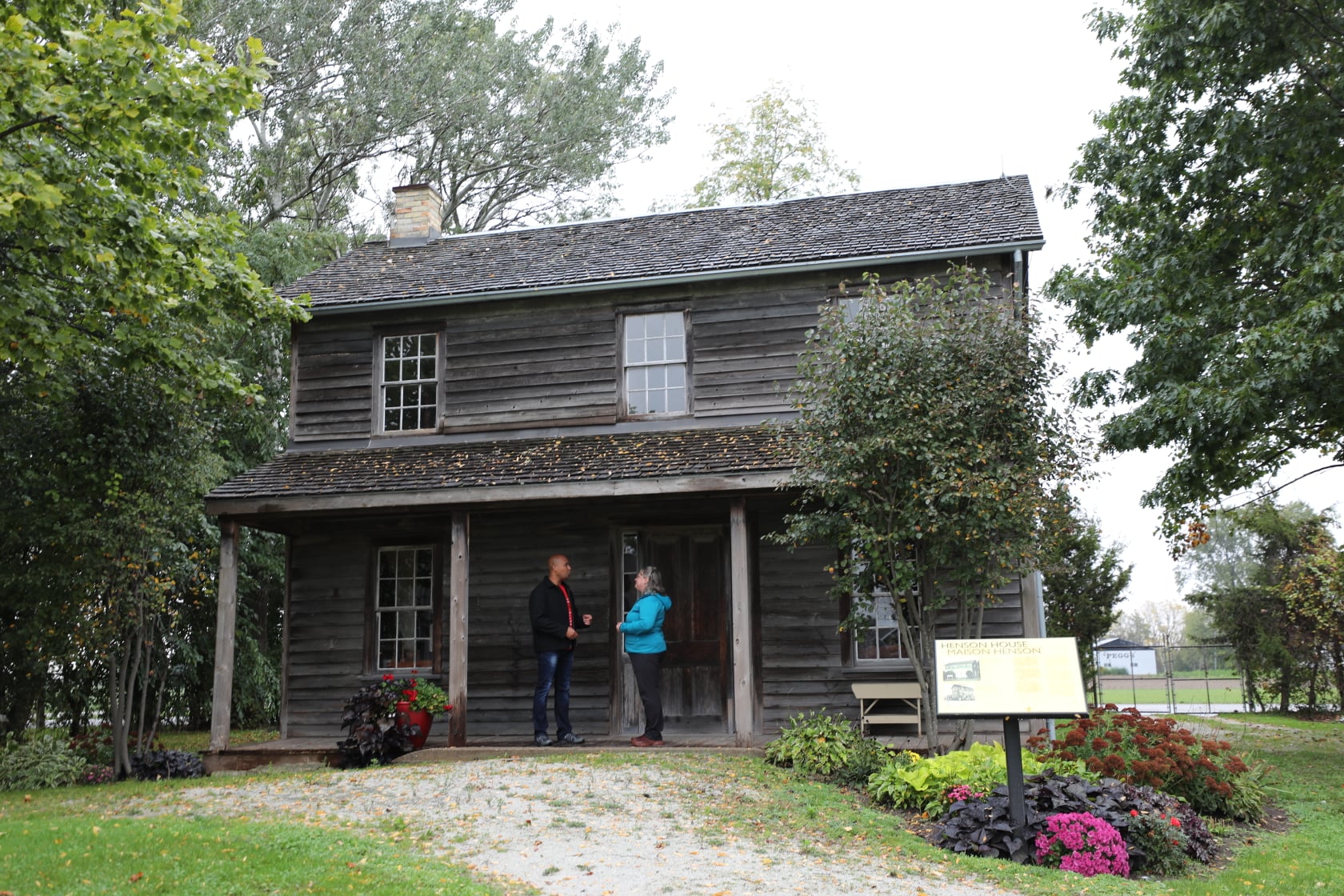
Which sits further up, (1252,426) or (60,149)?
(60,149)

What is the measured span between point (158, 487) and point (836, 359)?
774 centimetres

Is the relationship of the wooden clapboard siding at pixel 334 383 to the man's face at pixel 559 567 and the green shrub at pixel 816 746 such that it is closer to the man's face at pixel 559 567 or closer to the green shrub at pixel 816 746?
the man's face at pixel 559 567

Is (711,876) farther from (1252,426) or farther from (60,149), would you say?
(1252,426)

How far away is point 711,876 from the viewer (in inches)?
269

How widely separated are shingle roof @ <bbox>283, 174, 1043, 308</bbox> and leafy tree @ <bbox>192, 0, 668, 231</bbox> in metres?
9.47

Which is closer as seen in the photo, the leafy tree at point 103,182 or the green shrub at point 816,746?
the leafy tree at point 103,182

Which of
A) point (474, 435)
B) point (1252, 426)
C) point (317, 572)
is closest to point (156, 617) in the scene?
point (317, 572)

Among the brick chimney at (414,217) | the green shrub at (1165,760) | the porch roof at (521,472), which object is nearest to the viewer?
the green shrub at (1165,760)

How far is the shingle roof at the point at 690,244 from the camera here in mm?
14406

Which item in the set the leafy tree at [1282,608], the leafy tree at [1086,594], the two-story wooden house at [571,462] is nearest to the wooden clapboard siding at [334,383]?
the two-story wooden house at [571,462]

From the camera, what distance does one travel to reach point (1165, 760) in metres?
9.41

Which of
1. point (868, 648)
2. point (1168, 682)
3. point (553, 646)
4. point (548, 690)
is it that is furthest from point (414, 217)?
point (1168, 682)

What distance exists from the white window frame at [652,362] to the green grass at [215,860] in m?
7.78

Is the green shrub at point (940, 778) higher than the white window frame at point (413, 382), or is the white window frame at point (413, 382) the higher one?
the white window frame at point (413, 382)
